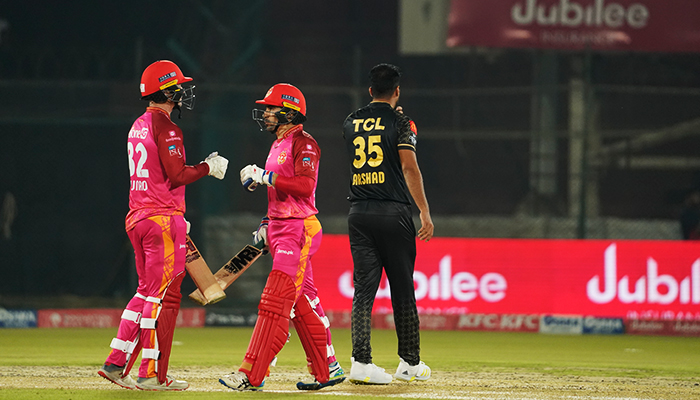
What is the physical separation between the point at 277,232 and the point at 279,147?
2.01 ft

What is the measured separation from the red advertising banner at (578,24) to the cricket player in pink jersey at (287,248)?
29.4ft

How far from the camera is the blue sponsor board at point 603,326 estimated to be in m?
12.7

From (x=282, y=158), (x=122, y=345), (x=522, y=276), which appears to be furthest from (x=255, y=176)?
(x=522, y=276)

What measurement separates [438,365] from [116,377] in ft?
10.6

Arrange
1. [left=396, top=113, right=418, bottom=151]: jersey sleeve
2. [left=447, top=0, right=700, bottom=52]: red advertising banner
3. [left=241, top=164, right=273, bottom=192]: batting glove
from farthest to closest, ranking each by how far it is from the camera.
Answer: [left=447, top=0, right=700, bottom=52]: red advertising banner → [left=396, top=113, right=418, bottom=151]: jersey sleeve → [left=241, top=164, right=273, bottom=192]: batting glove

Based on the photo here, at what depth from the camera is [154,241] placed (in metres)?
6.85

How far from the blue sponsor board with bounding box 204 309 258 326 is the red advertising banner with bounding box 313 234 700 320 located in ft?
3.72

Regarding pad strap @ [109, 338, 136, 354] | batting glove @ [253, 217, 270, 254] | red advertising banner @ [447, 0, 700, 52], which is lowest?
pad strap @ [109, 338, 136, 354]

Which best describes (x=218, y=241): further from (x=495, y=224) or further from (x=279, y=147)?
(x=279, y=147)

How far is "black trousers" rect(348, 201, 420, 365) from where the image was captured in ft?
23.7

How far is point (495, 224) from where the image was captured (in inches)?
611

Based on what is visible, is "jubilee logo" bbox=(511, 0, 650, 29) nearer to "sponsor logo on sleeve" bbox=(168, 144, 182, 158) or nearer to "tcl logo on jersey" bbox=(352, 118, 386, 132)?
"tcl logo on jersey" bbox=(352, 118, 386, 132)

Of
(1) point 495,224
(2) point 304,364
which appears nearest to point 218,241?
(1) point 495,224

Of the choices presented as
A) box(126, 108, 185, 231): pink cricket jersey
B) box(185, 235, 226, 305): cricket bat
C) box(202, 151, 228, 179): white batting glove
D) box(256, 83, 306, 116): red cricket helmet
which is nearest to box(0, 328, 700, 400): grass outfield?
box(185, 235, 226, 305): cricket bat
